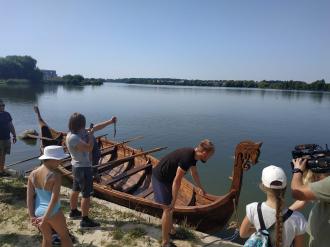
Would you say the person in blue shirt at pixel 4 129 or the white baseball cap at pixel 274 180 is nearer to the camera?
the white baseball cap at pixel 274 180

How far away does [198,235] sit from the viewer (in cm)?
554

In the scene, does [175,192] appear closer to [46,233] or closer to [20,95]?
[46,233]

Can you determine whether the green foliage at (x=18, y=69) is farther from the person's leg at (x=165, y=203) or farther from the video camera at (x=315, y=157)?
the video camera at (x=315, y=157)

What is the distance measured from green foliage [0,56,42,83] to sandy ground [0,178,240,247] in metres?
115

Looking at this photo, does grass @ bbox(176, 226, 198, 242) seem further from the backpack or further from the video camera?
the video camera

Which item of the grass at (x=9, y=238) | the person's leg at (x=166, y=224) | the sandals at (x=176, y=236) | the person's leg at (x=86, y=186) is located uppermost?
the person's leg at (x=86, y=186)

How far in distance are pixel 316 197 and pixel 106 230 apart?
3931mm

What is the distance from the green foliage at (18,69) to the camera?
108 meters

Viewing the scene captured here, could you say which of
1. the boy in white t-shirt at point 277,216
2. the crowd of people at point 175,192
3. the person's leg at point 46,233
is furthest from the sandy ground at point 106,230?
the boy in white t-shirt at point 277,216

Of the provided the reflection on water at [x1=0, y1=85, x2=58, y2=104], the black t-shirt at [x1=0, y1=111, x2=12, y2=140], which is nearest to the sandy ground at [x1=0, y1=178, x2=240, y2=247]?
the black t-shirt at [x1=0, y1=111, x2=12, y2=140]

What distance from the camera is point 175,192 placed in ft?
15.1

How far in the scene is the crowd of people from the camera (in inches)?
110

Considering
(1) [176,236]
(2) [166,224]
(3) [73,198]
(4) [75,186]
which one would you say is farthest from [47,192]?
(1) [176,236]

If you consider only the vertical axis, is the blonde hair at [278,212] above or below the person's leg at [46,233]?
above
